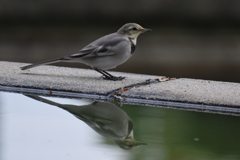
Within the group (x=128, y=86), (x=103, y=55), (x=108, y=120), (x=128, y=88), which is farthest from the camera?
(x=103, y=55)

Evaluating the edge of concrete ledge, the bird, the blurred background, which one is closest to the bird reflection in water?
the edge of concrete ledge

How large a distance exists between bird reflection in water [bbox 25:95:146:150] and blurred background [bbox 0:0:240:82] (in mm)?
4424

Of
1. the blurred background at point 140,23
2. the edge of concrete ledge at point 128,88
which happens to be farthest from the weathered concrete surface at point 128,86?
the blurred background at point 140,23

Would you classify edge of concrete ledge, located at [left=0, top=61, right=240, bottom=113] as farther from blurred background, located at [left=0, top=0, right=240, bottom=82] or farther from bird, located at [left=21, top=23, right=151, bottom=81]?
blurred background, located at [left=0, top=0, right=240, bottom=82]

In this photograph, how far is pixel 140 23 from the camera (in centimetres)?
850

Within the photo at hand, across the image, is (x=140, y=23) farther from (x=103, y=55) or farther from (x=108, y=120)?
(x=108, y=120)

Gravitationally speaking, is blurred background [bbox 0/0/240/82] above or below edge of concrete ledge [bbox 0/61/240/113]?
above

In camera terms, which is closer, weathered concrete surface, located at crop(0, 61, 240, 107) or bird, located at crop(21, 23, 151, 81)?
weathered concrete surface, located at crop(0, 61, 240, 107)

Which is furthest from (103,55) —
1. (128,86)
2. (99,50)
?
(128,86)

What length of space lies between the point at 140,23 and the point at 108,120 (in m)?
5.19

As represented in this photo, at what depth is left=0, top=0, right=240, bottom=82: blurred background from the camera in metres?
8.38

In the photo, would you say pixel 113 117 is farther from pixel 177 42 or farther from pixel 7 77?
pixel 177 42

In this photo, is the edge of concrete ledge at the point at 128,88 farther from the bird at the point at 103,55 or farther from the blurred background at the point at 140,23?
the blurred background at the point at 140,23

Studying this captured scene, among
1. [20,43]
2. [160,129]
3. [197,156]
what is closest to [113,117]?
[160,129]
